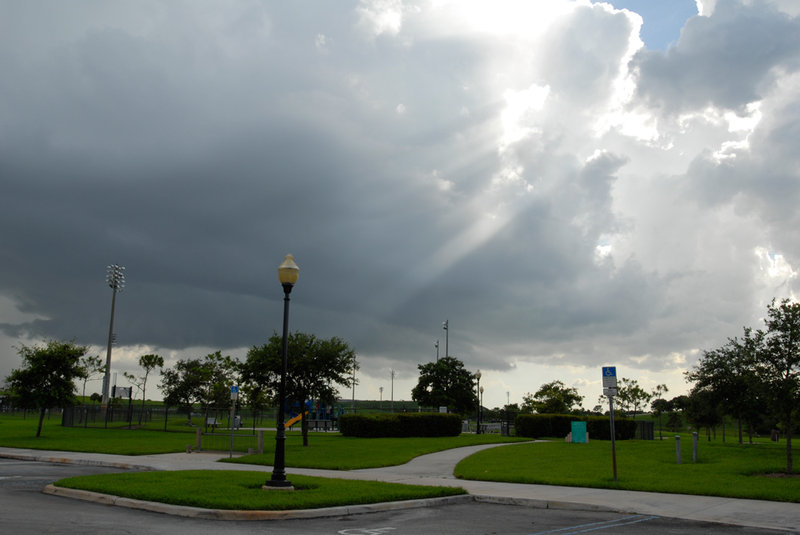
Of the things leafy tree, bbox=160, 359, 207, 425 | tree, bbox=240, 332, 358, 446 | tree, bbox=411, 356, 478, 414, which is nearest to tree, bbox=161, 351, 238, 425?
leafy tree, bbox=160, 359, 207, 425

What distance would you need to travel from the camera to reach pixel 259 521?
1098 cm

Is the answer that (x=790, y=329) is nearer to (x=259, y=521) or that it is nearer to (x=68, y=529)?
(x=259, y=521)

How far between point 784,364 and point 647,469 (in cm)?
559

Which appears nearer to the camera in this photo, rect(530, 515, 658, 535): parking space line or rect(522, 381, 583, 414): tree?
rect(530, 515, 658, 535): parking space line

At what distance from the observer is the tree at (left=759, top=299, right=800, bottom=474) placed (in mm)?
20812

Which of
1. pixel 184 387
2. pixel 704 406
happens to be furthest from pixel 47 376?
pixel 704 406

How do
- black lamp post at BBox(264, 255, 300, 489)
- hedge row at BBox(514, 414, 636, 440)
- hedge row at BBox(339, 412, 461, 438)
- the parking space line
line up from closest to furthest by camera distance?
1. the parking space line
2. black lamp post at BBox(264, 255, 300, 489)
3. hedge row at BBox(339, 412, 461, 438)
4. hedge row at BBox(514, 414, 636, 440)

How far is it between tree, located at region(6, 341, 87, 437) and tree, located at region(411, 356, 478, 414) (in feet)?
177

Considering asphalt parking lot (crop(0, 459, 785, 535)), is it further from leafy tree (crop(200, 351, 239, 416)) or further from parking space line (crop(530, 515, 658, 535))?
leafy tree (crop(200, 351, 239, 416))

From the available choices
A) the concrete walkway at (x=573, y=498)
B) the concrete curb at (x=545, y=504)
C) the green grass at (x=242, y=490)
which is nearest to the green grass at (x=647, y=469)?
the concrete walkway at (x=573, y=498)

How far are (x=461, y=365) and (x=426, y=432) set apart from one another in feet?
155

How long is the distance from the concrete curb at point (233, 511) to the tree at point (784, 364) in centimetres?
1306

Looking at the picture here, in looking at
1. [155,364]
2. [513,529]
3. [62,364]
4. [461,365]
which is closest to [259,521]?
[513,529]

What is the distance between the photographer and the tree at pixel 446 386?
8756cm
